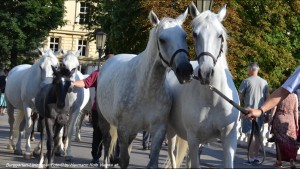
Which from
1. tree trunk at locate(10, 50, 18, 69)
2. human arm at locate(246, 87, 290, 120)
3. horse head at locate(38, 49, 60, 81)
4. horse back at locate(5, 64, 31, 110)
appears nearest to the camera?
human arm at locate(246, 87, 290, 120)

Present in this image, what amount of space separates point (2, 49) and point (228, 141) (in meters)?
56.2

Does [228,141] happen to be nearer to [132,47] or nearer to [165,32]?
[165,32]

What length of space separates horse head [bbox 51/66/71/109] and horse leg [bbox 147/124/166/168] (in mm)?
3987

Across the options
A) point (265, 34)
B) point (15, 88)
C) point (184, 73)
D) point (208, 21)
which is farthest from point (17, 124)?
point (265, 34)

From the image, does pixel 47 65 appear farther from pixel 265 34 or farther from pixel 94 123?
pixel 265 34

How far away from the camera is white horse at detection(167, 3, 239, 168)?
25.1 ft

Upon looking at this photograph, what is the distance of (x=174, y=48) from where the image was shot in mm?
8055

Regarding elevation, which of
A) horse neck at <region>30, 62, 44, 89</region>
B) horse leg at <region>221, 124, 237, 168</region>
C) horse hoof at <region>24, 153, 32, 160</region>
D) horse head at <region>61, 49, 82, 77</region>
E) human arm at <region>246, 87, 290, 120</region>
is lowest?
horse hoof at <region>24, 153, 32, 160</region>

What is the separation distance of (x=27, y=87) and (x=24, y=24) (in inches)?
1888

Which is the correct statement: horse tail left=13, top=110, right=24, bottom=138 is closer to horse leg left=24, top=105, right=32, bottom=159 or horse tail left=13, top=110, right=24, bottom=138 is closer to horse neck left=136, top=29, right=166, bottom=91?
horse leg left=24, top=105, right=32, bottom=159

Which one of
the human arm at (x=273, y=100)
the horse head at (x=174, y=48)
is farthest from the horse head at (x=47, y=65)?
the human arm at (x=273, y=100)

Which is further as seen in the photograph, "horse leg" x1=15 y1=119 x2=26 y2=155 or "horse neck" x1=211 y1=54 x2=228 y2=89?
"horse leg" x1=15 y1=119 x2=26 y2=155

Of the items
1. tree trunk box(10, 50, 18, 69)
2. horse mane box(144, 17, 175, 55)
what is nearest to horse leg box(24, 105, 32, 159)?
horse mane box(144, 17, 175, 55)

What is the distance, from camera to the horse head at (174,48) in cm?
774
